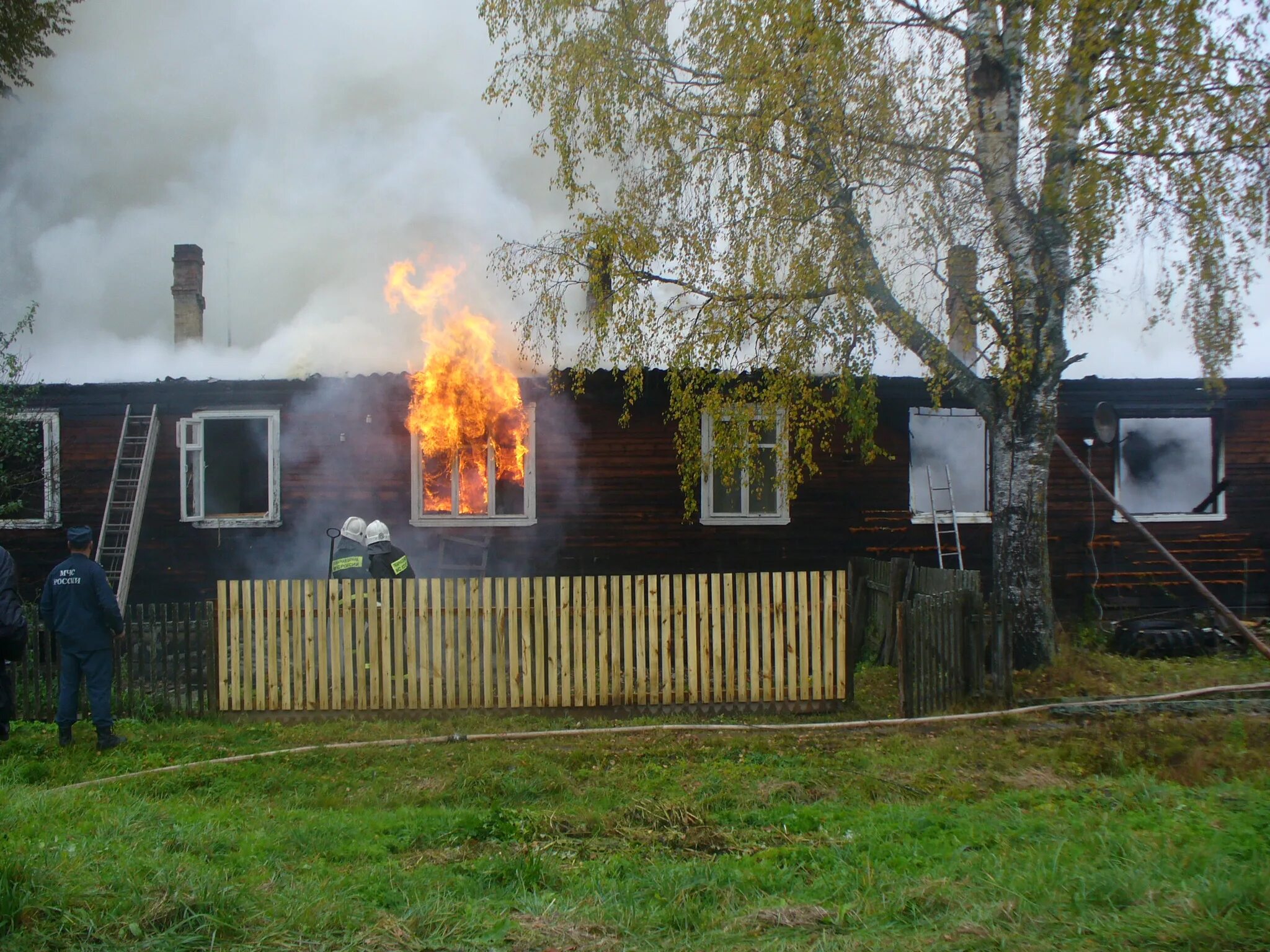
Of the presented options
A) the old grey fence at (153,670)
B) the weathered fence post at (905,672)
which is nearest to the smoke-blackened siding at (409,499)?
the old grey fence at (153,670)

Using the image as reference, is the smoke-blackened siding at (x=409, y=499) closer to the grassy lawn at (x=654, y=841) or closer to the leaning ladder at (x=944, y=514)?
the leaning ladder at (x=944, y=514)

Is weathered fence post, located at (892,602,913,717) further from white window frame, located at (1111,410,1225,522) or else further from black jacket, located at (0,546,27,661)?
white window frame, located at (1111,410,1225,522)

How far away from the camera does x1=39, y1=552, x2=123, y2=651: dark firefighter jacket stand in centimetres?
805

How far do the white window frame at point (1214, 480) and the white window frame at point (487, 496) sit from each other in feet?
29.5

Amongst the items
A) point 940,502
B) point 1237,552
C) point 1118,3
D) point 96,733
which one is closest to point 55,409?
point 96,733

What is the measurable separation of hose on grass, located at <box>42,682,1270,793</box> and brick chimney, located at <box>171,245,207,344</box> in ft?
46.9

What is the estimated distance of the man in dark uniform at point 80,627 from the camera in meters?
8.01

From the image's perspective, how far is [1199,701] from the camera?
920cm

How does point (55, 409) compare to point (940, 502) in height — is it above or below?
above

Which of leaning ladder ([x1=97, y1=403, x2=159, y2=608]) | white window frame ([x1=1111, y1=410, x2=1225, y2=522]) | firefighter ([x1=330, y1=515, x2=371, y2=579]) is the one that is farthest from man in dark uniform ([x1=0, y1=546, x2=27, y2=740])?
white window frame ([x1=1111, y1=410, x2=1225, y2=522])

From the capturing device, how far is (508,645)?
29.4 feet

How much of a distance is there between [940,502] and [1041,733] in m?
6.99

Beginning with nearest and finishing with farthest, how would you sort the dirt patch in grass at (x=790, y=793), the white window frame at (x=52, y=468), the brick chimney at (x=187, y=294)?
1. the dirt patch in grass at (x=790, y=793)
2. the white window frame at (x=52, y=468)
3. the brick chimney at (x=187, y=294)

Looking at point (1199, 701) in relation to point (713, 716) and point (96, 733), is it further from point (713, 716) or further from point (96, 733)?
point (96, 733)
